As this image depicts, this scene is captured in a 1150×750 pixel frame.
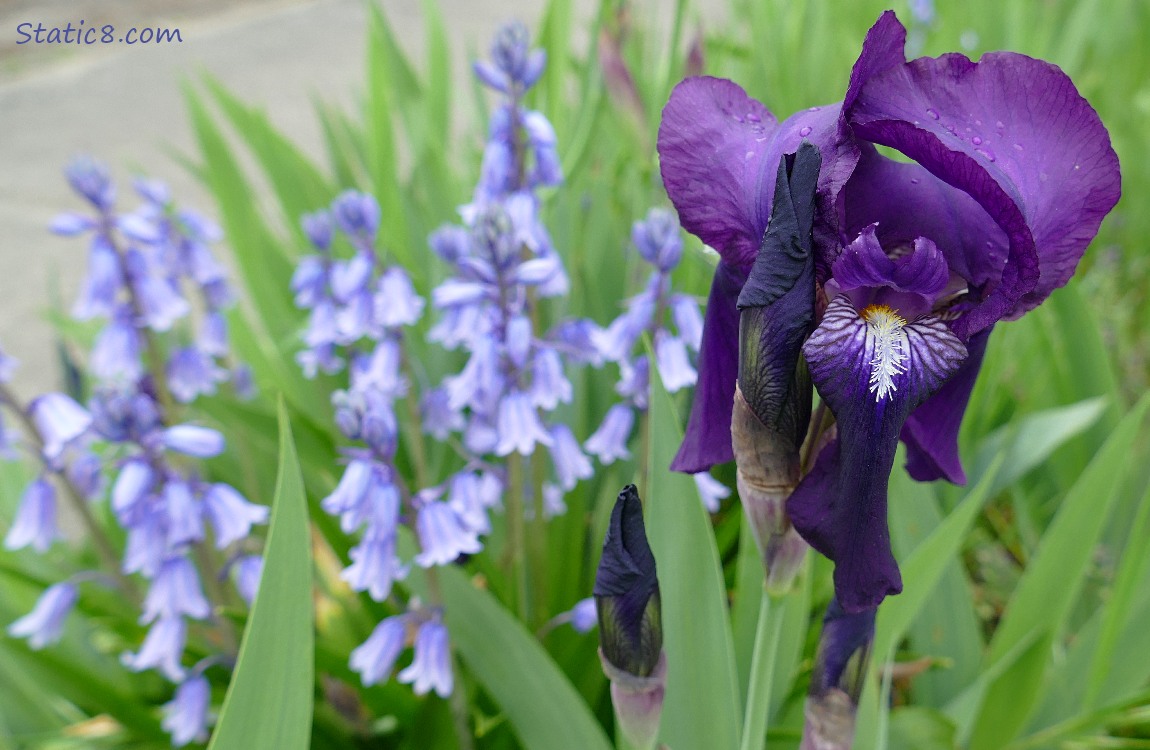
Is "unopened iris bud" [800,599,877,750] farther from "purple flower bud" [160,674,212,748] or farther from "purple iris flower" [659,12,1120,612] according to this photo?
"purple flower bud" [160,674,212,748]

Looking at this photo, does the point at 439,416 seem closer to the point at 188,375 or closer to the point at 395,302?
the point at 395,302

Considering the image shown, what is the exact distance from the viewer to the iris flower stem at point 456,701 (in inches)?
39.7

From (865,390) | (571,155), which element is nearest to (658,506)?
(865,390)

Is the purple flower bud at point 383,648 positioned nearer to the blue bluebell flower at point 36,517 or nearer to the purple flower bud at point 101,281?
the blue bluebell flower at point 36,517

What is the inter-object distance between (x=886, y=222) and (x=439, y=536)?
58cm

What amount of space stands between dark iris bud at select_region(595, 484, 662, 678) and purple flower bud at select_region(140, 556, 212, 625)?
2.12ft

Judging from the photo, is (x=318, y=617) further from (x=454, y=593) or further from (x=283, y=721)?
(x=283, y=721)

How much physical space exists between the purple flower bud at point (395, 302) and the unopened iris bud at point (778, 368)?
671 mm

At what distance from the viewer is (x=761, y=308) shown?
0.50m

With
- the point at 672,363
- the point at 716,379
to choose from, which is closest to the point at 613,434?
the point at 672,363

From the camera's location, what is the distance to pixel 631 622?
605 mm

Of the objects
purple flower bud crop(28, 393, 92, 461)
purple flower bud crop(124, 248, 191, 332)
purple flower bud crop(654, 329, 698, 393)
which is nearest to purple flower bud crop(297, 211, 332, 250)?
purple flower bud crop(124, 248, 191, 332)

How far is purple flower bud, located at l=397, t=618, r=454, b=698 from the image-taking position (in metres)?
0.98

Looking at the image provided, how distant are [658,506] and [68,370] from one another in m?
1.11
